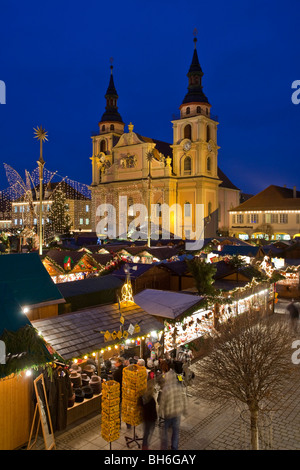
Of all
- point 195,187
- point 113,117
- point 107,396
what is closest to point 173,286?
point 107,396

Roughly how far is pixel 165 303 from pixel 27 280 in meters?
4.43

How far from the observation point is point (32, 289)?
10445 millimetres

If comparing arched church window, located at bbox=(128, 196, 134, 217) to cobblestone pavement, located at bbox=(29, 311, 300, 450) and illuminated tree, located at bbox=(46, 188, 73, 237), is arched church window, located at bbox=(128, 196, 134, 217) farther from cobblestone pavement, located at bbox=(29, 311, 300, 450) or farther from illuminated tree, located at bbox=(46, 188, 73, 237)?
cobblestone pavement, located at bbox=(29, 311, 300, 450)

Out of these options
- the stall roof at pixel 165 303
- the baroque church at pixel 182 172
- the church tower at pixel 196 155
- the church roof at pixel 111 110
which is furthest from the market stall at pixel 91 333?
the church roof at pixel 111 110

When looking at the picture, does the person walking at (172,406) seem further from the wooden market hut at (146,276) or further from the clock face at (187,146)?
the clock face at (187,146)

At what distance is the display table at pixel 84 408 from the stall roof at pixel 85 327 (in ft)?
4.60

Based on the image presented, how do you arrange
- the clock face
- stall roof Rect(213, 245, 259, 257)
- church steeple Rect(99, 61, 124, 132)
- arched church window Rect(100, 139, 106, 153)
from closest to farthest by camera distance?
stall roof Rect(213, 245, 259, 257), the clock face, church steeple Rect(99, 61, 124, 132), arched church window Rect(100, 139, 106, 153)

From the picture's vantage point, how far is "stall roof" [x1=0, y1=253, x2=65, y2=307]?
10.1m

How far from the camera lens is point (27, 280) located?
10.5 m

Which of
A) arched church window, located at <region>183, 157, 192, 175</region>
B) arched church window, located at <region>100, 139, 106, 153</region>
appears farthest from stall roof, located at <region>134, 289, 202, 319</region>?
arched church window, located at <region>100, 139, 106, 153</region>

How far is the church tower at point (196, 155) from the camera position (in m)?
57.3

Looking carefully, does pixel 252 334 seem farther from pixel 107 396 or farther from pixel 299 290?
pixel 299 290

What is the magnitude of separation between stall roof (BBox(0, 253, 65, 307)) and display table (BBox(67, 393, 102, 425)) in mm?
2704
